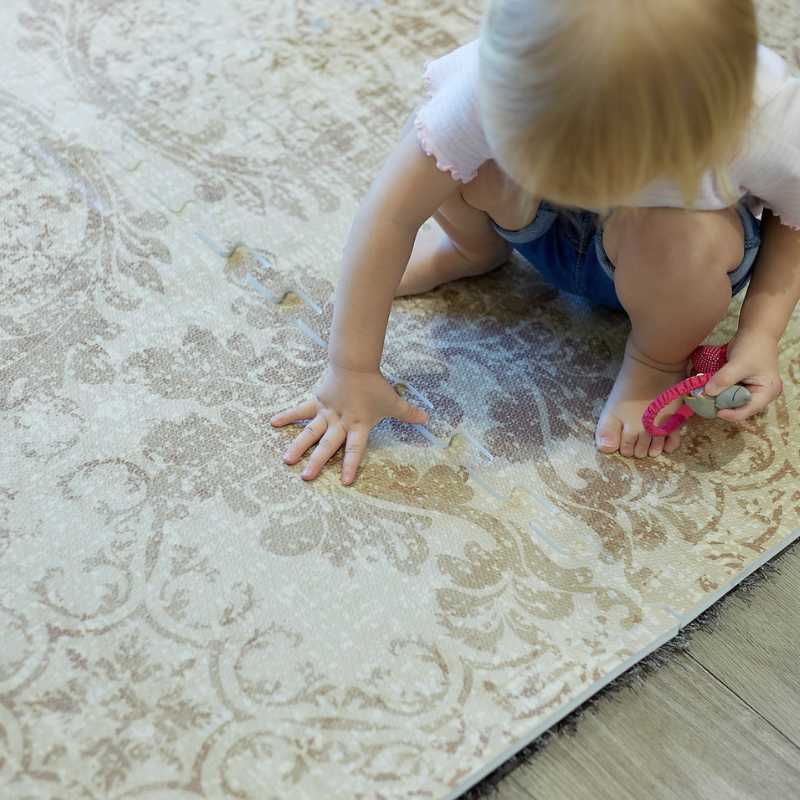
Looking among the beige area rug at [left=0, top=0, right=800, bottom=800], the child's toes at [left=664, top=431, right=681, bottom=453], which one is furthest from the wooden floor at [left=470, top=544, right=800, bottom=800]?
the child's toes at [left=664, top=431, right=681, bottom=453]

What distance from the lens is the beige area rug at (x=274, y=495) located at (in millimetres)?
680

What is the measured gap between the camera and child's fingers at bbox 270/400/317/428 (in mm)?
829

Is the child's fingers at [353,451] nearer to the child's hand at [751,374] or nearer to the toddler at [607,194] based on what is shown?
the toddler at [607,194]

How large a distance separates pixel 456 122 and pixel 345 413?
0.25m

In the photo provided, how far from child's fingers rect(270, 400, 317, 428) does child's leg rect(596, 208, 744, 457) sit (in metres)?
0.24

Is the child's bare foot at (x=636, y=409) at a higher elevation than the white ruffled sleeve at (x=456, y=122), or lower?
lower

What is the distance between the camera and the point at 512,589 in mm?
750

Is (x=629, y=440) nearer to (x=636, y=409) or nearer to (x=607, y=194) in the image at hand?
(x=636, y=409)

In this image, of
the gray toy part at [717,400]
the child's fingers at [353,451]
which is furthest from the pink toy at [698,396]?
the child's fingers at [353,451]

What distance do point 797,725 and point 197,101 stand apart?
831 mm

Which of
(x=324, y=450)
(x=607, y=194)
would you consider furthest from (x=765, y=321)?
(x=324, y=450)

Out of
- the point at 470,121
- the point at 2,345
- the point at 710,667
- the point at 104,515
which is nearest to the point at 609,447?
the point at 710,667

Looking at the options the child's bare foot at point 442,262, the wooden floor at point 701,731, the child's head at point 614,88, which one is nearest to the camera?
the child's head at point 614,88

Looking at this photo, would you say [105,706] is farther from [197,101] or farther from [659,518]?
[197,101]
